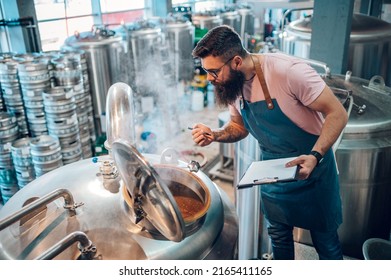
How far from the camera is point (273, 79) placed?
1.32m

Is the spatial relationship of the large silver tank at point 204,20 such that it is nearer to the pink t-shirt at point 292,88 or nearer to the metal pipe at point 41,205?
the pink t-shirt at point 292,88

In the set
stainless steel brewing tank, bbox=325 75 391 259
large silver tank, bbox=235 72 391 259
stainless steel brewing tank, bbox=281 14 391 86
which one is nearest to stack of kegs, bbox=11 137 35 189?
large silver tank, bbox=235 72 391 259

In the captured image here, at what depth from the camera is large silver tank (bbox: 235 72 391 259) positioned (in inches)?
68.4

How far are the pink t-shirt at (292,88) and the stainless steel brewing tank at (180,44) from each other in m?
3.43

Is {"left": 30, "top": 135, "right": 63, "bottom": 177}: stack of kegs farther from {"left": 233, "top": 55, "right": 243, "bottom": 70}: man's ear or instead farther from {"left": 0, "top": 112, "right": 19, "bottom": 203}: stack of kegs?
{"left": 233, "top": 55, "right": 243, "bottom": 70}: man's ear

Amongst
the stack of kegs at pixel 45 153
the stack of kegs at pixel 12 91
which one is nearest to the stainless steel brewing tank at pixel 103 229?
the stack of kegs at pixel 45 153

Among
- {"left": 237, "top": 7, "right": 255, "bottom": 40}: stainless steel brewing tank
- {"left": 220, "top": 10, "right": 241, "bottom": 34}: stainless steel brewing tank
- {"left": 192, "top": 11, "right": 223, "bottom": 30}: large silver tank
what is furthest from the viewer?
{"left": 237, "top": 7, "right": 255, "bottom": 40}: stainless steel brewing tank

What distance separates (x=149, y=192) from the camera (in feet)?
3.22

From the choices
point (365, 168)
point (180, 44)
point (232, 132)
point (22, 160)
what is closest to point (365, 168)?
point (365, 168)

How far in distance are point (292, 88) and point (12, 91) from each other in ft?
7.78

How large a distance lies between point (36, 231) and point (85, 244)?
8.6 inches

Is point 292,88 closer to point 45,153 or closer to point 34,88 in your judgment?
point 45,153
